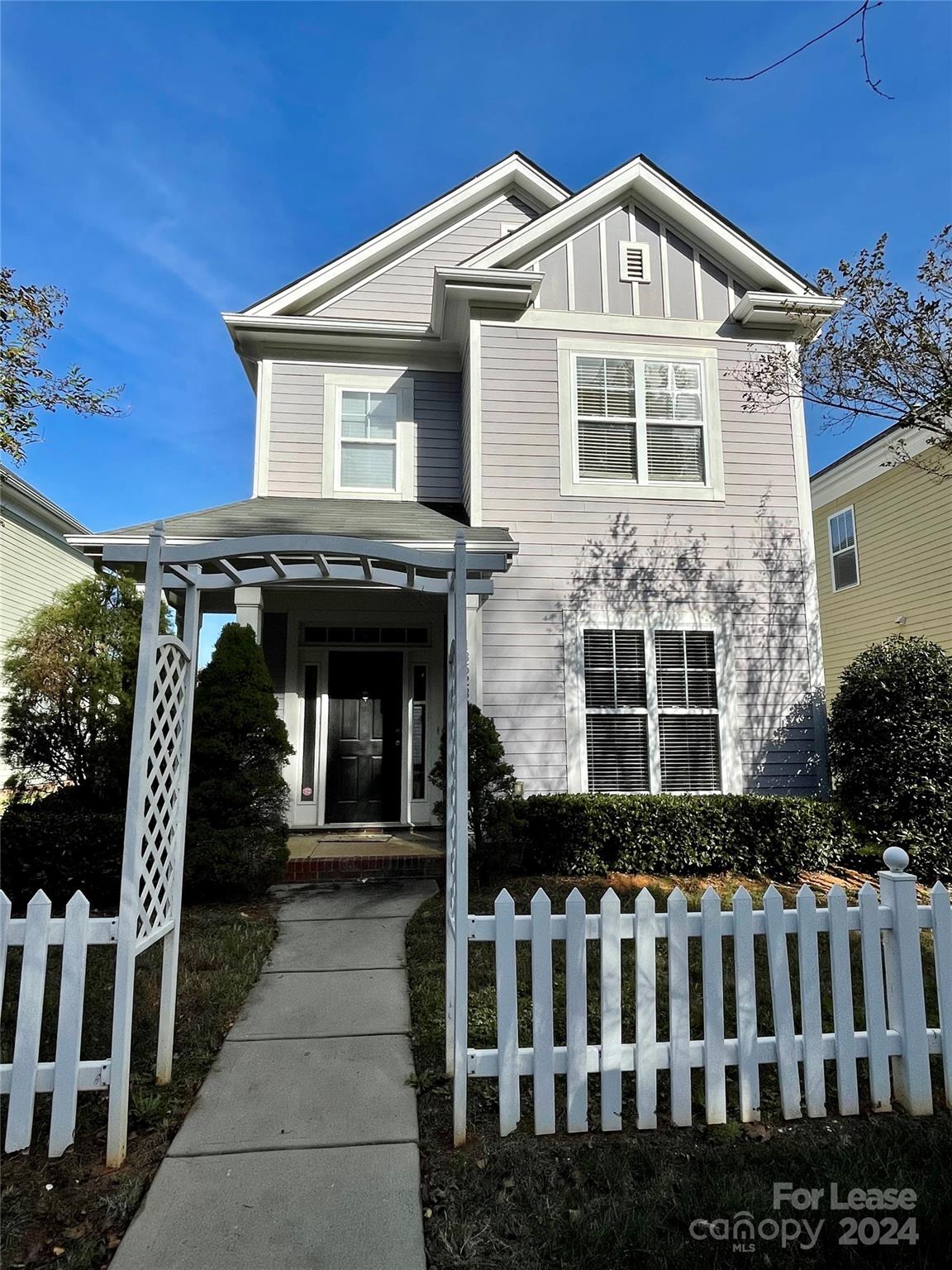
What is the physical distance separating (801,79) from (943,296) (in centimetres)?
280

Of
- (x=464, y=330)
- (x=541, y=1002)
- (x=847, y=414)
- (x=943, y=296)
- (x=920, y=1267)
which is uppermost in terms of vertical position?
(x=464, y=330)

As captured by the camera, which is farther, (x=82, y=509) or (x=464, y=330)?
(x=82, y=509)

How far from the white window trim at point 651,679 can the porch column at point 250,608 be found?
3.39 m

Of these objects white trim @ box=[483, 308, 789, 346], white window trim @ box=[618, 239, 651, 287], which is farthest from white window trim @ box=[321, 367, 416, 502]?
white window trim @ box=[618, 239, 651, 287]

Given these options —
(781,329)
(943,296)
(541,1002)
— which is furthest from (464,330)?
(541,1002)

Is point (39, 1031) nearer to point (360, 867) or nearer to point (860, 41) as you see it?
point (360, 867)

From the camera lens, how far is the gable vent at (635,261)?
28.3 ft

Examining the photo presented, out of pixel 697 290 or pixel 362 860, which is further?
pixel 697 290

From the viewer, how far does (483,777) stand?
A: 667 centimetres

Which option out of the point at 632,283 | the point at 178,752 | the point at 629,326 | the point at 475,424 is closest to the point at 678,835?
the point at 475,424

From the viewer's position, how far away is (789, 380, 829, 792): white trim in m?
8.10

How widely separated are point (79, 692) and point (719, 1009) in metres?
6.53

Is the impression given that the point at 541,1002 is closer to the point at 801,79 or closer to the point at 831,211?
the point at 801,79

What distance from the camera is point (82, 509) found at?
16656 millimetres
